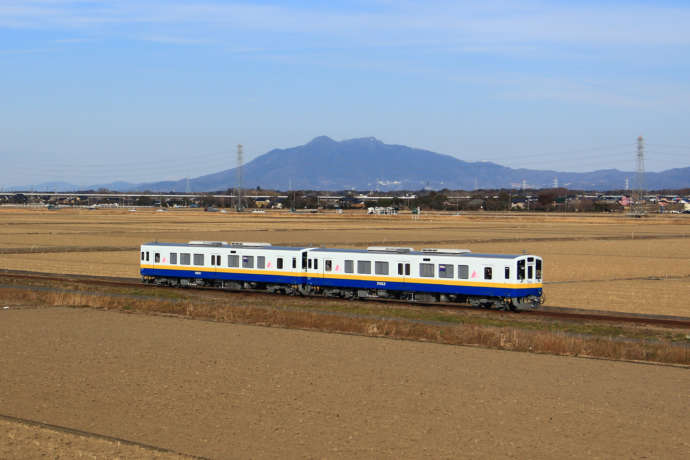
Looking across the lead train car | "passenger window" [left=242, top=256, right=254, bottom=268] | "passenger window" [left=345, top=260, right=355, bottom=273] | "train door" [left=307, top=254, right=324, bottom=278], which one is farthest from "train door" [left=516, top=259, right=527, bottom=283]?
"passenger window" [left=242, top=256, right=254, bottom=268]

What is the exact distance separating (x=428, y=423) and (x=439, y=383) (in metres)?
4.43

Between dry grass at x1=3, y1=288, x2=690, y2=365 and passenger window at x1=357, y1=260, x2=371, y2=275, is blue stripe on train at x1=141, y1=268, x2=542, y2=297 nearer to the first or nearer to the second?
passenger window at x1=357, y1=260, x2=371, y2=275

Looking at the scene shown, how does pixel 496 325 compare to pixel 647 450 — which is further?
pixel 496 325

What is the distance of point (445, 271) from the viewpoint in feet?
136

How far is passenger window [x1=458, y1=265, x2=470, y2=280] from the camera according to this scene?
40500 millimetres

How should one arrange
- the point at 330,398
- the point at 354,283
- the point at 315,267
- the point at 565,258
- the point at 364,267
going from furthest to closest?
1. the point at 565,258
2. the point at 315,267
3. the point at 354,283
4. the point at 364,267
5. the point at 330,398

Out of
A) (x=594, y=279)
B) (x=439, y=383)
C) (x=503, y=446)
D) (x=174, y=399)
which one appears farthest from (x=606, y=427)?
(x=594, y=279)

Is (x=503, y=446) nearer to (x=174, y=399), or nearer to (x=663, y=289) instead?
(x=174, y=399)

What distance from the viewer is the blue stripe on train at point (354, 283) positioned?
3984 cm

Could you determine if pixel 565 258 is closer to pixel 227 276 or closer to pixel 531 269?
pixel 531 269

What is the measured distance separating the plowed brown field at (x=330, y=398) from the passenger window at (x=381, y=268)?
40.4 feet

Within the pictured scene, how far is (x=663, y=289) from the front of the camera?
156 feet

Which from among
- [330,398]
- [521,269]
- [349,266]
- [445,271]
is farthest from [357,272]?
[330,398]

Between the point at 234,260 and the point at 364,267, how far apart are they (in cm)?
926
